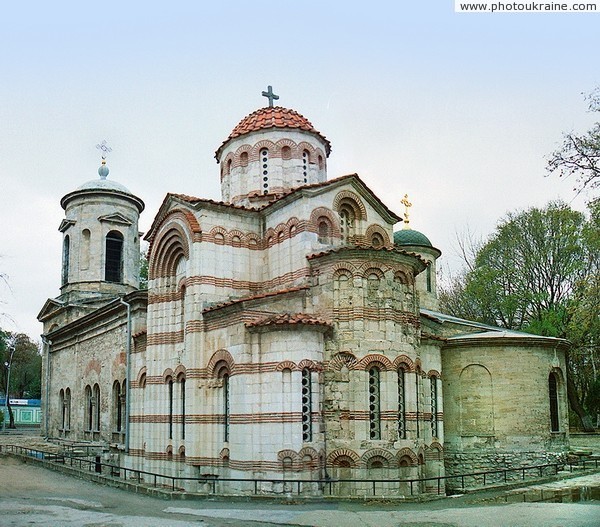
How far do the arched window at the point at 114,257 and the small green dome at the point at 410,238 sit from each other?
13.0 metres

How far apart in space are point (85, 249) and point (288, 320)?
18781mm

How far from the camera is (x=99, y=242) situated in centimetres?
3159

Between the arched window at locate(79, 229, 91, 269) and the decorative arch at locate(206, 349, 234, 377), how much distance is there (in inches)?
627

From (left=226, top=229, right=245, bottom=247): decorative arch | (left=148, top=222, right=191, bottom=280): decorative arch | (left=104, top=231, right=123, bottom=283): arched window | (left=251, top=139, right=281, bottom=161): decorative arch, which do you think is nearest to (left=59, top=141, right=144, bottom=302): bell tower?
(left=104, top=231, right=123, bottom=283): arched window

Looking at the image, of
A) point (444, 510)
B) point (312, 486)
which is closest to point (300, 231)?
point (312, 486)

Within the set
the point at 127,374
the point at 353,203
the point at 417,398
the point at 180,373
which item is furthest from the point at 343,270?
the point at 127,374

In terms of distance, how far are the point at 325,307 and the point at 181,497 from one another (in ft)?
18.1

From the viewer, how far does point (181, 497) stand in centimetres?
1538

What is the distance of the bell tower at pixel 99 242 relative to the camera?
31.4 metres

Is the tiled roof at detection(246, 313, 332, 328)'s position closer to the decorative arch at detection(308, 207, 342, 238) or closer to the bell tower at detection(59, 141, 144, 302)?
the decorative arch at detection(308, 207, 342, 238)

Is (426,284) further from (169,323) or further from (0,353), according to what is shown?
(0,353)

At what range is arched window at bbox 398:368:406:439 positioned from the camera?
16.5 meters

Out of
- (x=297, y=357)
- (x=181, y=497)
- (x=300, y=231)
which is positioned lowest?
(x=181, y=497)

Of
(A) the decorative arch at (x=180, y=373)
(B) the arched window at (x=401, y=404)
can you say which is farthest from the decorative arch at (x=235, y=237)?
(B) the arched window at (x=401, y=404)
